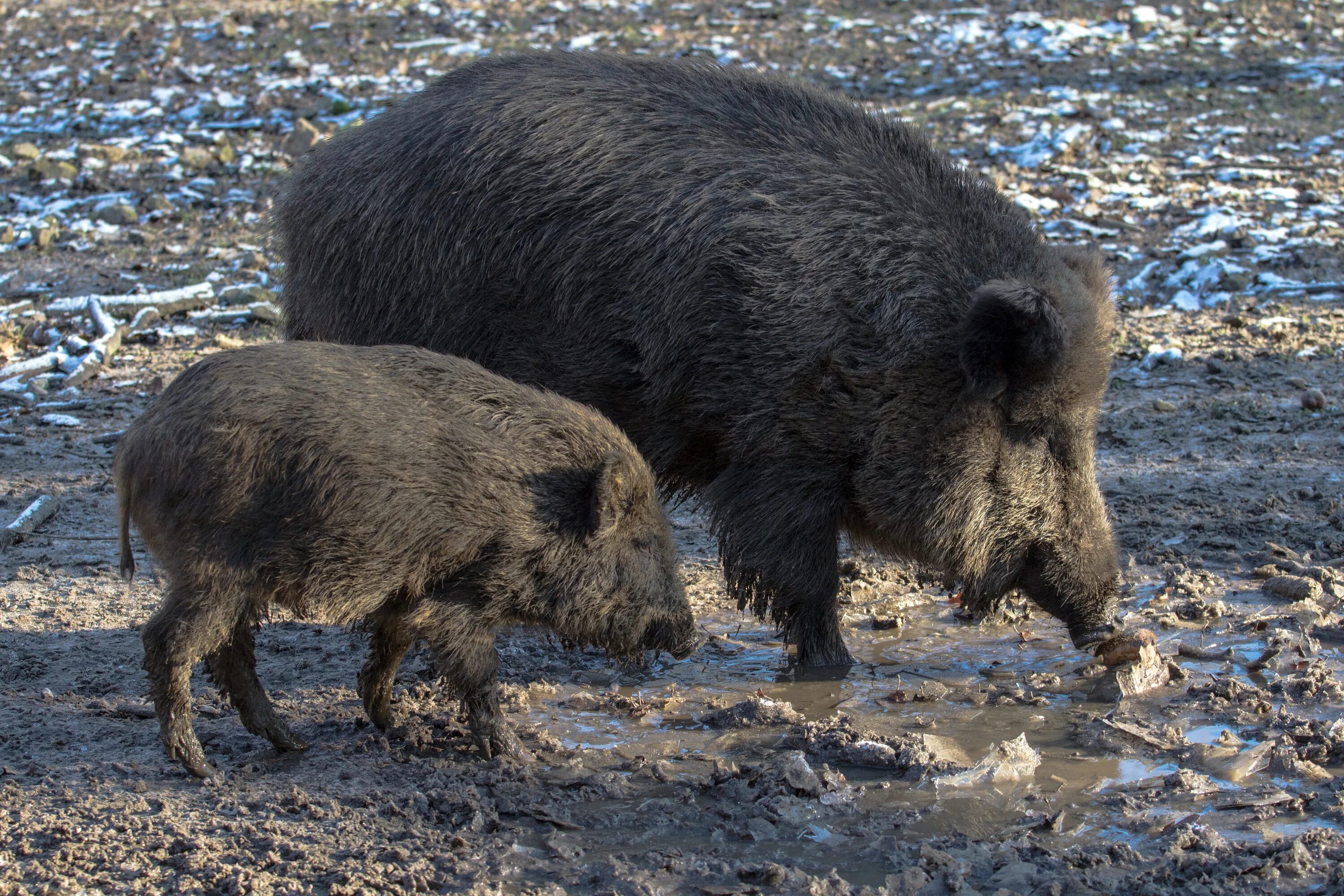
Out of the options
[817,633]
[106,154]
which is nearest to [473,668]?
[817,633]

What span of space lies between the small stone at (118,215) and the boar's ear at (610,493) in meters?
7.24

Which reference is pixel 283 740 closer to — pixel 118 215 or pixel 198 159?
pixel 118 215

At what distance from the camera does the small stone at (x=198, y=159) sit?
11359mm

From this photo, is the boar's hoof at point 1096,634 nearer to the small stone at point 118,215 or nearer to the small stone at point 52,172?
the small stone at point 118,215

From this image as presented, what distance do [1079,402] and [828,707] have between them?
4.47 ft

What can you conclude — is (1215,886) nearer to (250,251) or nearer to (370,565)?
(370,565)

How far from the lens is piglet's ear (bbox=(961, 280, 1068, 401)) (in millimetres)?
4422

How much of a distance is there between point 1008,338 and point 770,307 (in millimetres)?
793

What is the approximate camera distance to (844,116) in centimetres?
521

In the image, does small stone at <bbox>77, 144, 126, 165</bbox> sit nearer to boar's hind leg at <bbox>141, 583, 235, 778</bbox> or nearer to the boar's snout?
boar's hind leg at <bbox>141, 583, 235, 778</bbox>

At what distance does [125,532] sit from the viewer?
4355 mm

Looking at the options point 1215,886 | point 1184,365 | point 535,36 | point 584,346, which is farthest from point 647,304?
point 535,36

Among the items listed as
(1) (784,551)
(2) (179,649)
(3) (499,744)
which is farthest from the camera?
(1) (784,551)

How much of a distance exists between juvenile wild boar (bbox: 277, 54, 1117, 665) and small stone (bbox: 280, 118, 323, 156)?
6377 millimetres
